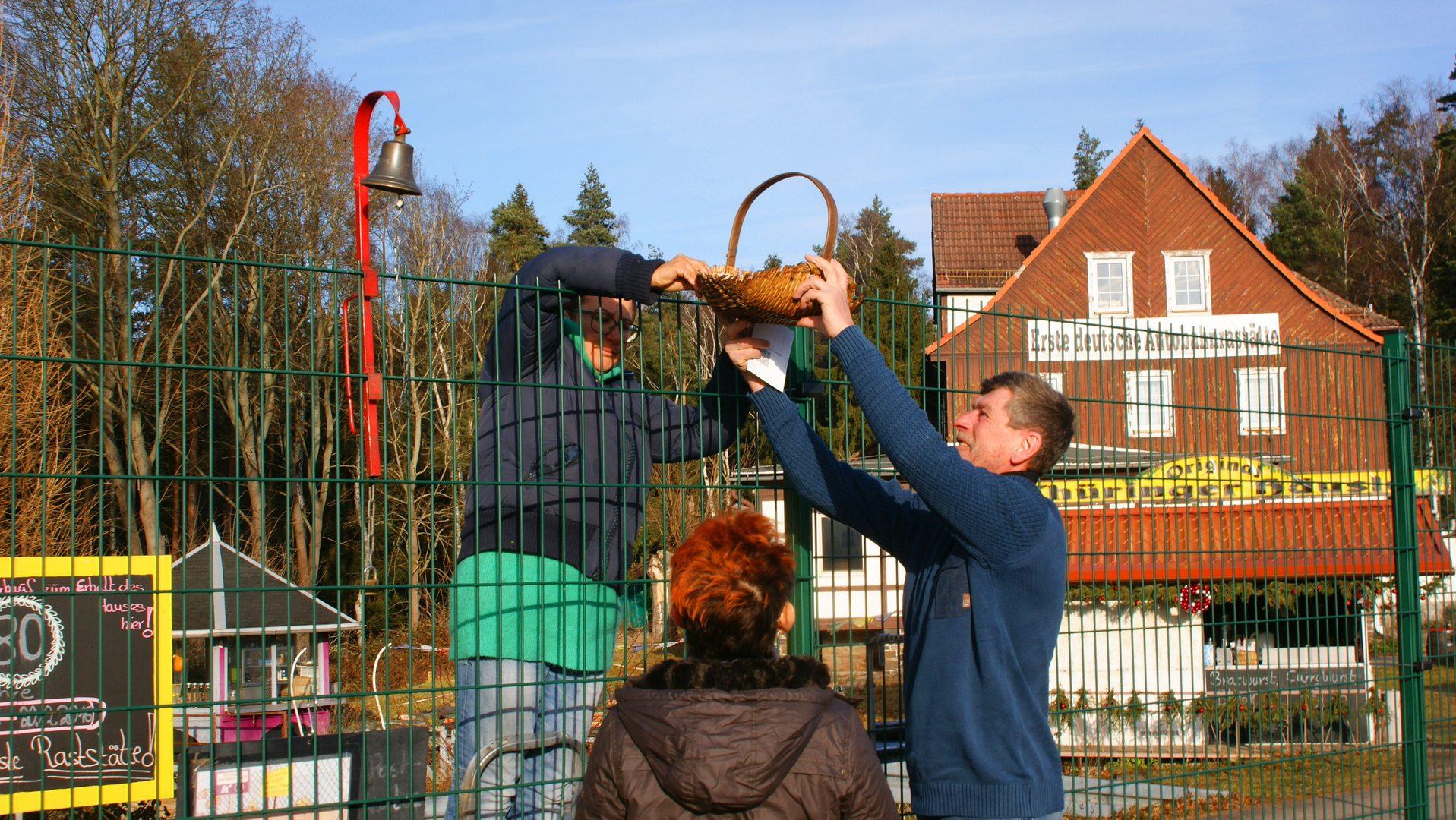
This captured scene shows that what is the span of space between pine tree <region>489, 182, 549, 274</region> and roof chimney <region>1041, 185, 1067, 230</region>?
1851cm

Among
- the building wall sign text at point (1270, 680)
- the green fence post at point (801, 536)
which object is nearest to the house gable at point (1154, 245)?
the building wall sign text at point (1270, 680)

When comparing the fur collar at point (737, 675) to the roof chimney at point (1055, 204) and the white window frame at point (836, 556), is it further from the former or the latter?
the roof chimney at point (1055, 204)

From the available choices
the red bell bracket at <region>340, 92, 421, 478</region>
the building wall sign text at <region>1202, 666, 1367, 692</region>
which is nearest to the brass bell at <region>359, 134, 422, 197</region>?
the red bell bracket at <region>340, 92, 421, 478</region>

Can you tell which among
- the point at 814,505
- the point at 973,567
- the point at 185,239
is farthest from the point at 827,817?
the point at 185,239

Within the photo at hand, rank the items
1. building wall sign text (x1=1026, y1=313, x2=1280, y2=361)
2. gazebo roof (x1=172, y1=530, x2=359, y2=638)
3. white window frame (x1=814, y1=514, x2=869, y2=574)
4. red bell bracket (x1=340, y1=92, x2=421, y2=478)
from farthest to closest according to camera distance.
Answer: building wall sign text (x1=1026, y1=313, x2=1280, y2=361), gazebo roof (x1=172, y1=530, x2=359, y2=638), white window frame (x1=814, y1=514, x2=869, y2=574), red bell bracket (x1=340, y1=92, x2=421, y2=478)

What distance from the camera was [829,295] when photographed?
8.73ft

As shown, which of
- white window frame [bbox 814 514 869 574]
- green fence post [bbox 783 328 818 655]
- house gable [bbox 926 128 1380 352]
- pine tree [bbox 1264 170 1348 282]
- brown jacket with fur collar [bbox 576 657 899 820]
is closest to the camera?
brown jacket with fur collar [bbox 576 657 899 820]

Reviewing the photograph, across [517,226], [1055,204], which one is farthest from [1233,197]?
[517,226]

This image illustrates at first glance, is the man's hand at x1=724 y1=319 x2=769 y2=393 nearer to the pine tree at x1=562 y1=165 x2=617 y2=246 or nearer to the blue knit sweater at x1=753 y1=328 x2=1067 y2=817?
the blue knit sweater at x1=753 y1=328 x2=1067 y2=817

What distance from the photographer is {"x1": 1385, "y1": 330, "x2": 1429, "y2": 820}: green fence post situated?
4.66m

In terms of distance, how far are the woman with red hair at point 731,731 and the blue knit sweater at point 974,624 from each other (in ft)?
1.29

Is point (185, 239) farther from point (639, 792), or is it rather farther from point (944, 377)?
point (639, 792)

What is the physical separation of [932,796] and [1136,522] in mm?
2338

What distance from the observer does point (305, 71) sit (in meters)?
20.2
